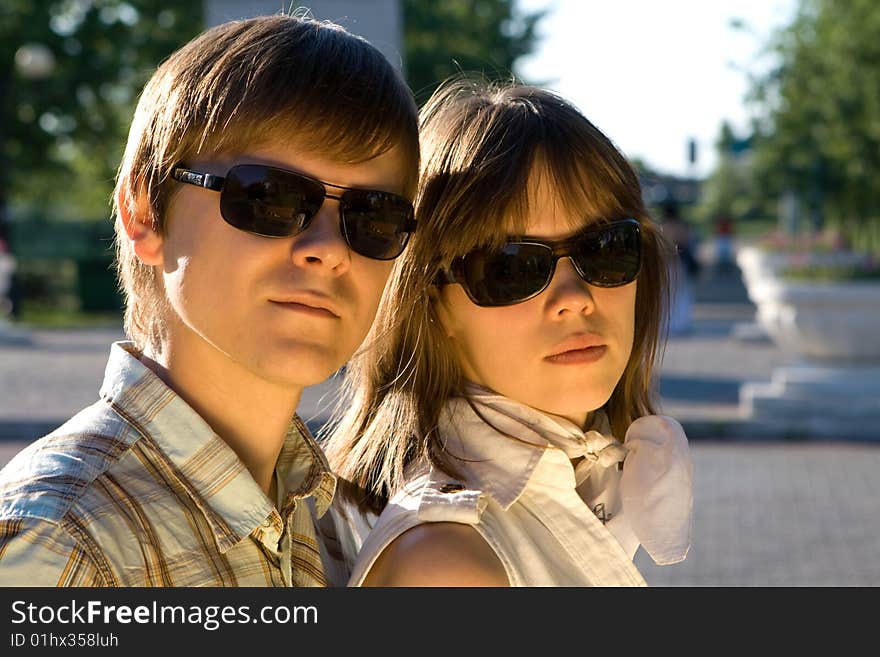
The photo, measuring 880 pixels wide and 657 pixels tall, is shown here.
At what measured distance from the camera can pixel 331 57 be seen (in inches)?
79.4

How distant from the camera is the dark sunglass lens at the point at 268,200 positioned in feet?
6.27

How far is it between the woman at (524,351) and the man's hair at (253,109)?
0.67ft

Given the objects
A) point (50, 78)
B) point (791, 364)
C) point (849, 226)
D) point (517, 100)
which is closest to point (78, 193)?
point (50, 78)

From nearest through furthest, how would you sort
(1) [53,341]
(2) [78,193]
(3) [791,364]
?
(3) [791,364] → (1) [53,341] → (2) [78,193]

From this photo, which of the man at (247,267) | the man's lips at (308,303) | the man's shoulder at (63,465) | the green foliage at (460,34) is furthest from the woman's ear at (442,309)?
the green foliage at (460,34)

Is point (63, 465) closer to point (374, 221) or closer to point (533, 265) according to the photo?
point (374, 221)

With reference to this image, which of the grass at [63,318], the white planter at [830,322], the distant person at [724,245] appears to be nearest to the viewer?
the white planter at [830,322]

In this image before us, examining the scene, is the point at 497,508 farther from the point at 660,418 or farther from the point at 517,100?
the point at 517,100

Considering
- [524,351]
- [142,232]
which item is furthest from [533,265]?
[142,232]

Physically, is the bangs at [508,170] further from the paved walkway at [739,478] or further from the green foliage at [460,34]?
the green foliage at [460,34]

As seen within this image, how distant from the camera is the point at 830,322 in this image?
10922 millimetres

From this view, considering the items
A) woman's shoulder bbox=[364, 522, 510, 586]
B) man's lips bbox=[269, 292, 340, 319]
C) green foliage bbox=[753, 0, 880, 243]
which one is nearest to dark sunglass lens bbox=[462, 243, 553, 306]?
man's lips bbox=[269, 292, 340, 319]
